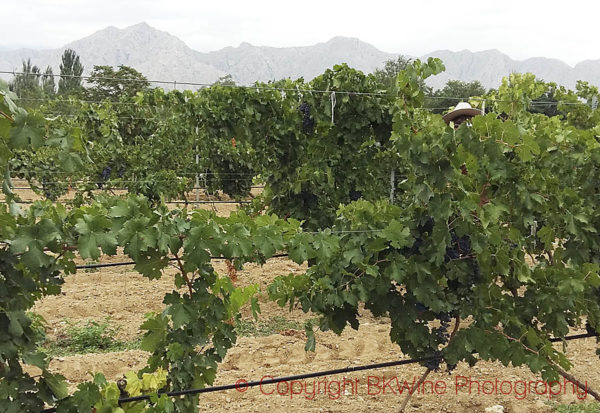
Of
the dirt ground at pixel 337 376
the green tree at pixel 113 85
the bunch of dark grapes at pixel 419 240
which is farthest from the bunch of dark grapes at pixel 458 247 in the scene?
the green tree at pixel 113 85

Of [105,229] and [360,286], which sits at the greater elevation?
[105,229]

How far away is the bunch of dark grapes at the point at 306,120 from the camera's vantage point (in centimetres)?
577

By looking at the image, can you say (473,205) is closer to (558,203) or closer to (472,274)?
(472,274)

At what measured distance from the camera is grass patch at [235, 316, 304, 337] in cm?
591

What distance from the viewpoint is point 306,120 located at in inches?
229

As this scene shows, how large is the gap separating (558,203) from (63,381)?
2.86 metres

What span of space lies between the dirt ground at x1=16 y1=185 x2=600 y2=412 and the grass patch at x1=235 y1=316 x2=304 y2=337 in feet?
0.52

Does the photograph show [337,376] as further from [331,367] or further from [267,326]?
[267,326]

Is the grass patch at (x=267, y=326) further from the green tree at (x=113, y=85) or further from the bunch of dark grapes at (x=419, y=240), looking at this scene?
the green tree at (x=113, y=85)

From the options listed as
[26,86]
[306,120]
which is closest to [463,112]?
[306,120]

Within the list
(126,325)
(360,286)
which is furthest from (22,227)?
(126,325)

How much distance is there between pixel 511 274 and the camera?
3.52 m

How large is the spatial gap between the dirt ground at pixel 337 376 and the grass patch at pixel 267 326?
0.52 feet

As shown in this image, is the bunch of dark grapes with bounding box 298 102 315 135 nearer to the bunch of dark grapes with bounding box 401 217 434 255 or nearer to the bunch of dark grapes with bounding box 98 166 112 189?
the bunch of dark grapes with bounding box 401 217 434 255
